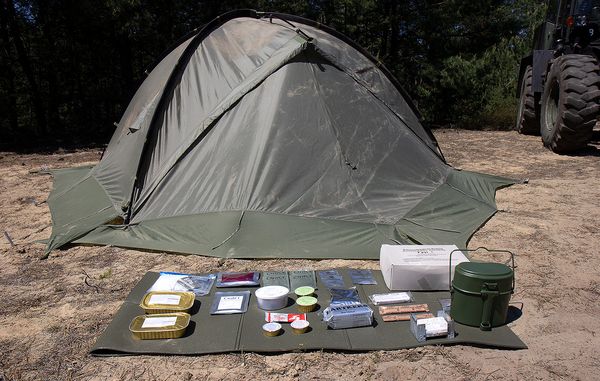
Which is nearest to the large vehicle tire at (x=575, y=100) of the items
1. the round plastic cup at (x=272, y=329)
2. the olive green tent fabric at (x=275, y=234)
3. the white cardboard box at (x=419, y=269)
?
the olive green tent fabric at (x=275, y=234)

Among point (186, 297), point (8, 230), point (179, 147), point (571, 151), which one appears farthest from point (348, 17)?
point (186, 297)

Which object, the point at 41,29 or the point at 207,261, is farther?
the point at 41,29

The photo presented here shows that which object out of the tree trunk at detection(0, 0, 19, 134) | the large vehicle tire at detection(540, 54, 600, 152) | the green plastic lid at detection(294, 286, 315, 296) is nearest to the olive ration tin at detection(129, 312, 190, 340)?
the green plastic lid at detection(294, 286, 315, 296)

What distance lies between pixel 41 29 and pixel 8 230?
29.5 ft

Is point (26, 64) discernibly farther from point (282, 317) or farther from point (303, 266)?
point (282, 317)

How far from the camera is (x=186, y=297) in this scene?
3.17m

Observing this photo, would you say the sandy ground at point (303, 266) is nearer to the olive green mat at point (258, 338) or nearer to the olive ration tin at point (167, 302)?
the olive green mat at point (258, 338)

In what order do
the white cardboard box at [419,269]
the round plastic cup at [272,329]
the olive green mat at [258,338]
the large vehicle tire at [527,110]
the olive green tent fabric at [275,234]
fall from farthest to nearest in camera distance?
the large vehicle tire at [527,110] < the olive green tent fabric at [275,234] < the white cardboard box at [419,269] < the round plastic cup at [272,329] < the olive green mat at [258,338]

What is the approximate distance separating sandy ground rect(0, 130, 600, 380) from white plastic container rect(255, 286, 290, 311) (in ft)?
1.57

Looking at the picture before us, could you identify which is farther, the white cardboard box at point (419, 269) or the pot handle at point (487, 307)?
the white cardboard box at point (419, 269)

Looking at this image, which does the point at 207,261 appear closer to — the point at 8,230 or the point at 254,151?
the point at 254,151

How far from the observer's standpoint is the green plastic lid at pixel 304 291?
328 cm

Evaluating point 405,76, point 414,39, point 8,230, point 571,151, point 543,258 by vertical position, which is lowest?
point 8,230

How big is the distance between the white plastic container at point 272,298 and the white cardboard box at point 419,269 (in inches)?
31.8
